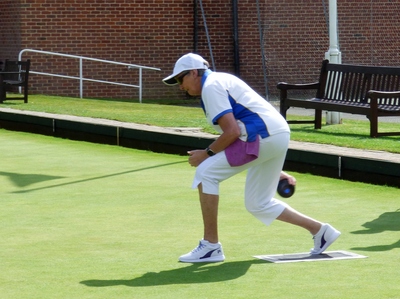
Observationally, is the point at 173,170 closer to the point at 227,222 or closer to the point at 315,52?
the point at 227,222

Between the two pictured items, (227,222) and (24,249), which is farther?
(227,222)

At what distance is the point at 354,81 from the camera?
526 inches

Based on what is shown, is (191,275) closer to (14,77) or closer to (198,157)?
(198,157)

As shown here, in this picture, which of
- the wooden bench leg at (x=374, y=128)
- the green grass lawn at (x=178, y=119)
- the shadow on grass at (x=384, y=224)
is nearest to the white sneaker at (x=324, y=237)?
the shadow on grass at (x=384, y=224)

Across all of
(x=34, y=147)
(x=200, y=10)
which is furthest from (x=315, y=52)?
(x=34, y=147)

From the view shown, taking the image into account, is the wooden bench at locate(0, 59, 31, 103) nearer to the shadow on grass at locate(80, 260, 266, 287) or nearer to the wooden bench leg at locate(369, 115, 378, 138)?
the wooden bench leg at locate(369, 115, 378, 138)

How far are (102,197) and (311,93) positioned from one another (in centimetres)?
1419

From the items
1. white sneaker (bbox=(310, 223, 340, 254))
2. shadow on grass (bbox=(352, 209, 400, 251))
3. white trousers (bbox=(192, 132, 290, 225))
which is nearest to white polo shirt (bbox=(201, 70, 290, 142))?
white trousers (bbox=(192, 132, 290, 225))

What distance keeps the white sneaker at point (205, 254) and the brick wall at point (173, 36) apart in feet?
49.3

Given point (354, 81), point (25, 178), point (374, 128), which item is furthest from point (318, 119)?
point (25, 178)

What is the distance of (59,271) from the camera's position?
541 centimetres

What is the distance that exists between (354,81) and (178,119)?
247cm

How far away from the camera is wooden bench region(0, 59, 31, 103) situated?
17016mm

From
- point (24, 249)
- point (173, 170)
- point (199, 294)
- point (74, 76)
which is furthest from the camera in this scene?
point (74, 76)
